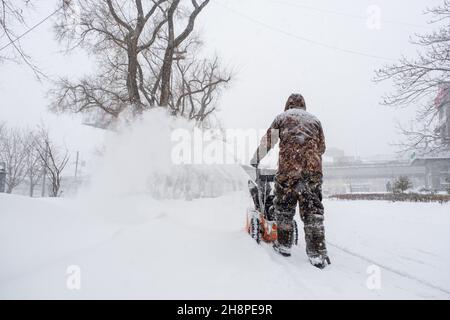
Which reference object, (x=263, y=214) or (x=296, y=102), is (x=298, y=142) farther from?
(x=263, y=214)

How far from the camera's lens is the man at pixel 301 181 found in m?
3.41

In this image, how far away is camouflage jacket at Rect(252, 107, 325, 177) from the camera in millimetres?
3570

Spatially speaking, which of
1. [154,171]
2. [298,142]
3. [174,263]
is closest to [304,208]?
[298,142]

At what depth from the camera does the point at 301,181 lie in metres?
3.54

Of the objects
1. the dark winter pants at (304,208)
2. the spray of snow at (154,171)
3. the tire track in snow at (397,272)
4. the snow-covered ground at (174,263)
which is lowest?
the tire track in snow at (397,272)

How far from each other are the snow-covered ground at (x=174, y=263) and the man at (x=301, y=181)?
0.24 meters

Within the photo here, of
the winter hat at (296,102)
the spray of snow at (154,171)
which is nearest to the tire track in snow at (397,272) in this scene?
the winter hat at (296,102)

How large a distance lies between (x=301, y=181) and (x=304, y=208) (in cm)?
31

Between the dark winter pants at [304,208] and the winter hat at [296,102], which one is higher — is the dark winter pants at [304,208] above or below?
below

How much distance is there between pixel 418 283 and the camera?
9.41ft

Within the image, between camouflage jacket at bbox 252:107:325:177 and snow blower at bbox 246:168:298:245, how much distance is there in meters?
0.85

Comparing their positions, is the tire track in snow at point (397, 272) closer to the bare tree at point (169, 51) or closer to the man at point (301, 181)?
the man at point (301, 181)
